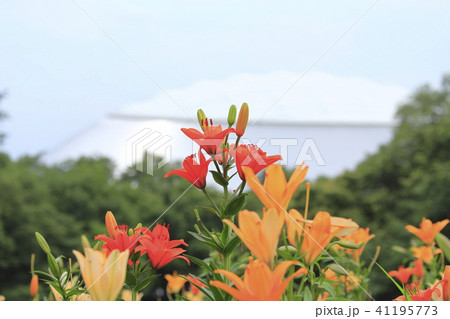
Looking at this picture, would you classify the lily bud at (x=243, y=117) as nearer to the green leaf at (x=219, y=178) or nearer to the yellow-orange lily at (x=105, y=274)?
the green leaf at (x=219, y=178)

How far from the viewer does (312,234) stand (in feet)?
0.99

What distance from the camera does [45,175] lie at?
23.9 ft

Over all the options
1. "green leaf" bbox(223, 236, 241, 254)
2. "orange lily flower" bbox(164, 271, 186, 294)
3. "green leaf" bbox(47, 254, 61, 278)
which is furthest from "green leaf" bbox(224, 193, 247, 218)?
"orange lily flower" bbox(164, 271, 186, 294)

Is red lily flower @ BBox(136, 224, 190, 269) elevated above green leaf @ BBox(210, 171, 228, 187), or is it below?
below

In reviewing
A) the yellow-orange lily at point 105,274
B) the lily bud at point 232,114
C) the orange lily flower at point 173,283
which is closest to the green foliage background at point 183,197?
the orange lily flower at point 173,283

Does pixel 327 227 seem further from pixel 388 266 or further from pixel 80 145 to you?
pixel 80 145

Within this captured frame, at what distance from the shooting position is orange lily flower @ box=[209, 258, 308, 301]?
0.25 m

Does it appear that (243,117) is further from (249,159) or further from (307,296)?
(307,296)

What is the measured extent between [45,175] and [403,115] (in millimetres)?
5607

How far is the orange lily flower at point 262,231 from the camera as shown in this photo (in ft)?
0.84

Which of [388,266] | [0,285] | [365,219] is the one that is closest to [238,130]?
[388,266]

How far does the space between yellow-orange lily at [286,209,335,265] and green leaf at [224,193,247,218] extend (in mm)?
45

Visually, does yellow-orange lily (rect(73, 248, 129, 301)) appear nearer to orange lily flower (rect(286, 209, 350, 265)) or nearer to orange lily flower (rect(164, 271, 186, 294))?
orange lily flower (rect(286, 209, 350, 265))
